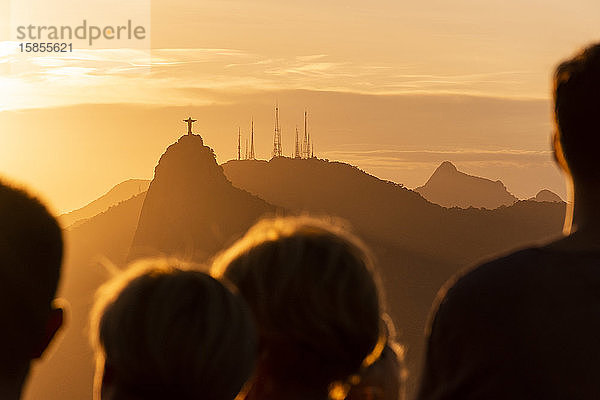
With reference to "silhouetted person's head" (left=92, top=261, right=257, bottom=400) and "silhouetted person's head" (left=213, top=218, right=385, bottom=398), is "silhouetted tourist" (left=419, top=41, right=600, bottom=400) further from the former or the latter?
"silhouetted person's head" (left=92, top=261, right=257, bottom=400)

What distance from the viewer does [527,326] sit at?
2816 millimetres

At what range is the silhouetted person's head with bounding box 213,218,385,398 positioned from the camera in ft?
10.1

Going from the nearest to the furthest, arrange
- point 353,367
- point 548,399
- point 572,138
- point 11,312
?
point 11,312 → point 548,399 → point 572,138 → point 353,367

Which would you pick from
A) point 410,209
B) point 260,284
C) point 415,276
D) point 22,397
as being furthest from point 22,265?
point 410,209

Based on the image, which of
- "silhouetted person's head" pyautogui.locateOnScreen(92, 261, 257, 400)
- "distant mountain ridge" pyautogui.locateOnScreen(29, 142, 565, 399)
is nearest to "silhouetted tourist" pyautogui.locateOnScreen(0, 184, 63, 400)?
"silhouetted person's head" pyautogui.locateOnScreen(92, 261, 257, 400)

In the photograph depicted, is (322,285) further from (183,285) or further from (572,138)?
(572,138)

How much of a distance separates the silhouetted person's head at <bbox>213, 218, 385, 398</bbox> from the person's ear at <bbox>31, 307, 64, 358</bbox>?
2.06ft

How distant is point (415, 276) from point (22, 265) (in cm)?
10456

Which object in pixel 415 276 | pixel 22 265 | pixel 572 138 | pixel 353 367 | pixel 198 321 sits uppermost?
pixel 572 138

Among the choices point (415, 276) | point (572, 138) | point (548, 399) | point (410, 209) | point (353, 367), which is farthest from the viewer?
point (410, 209)

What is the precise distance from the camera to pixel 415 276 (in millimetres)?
106000

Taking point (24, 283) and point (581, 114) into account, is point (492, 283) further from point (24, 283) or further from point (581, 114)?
point (24, 283)

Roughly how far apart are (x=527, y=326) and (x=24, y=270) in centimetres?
143

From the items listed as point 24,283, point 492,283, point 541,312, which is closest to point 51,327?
point 24,283
